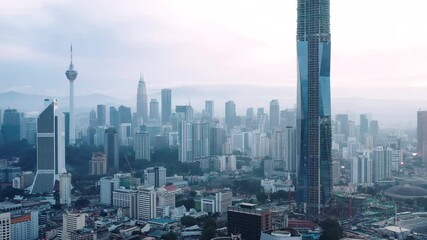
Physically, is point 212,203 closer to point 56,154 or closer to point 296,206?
point 296,206

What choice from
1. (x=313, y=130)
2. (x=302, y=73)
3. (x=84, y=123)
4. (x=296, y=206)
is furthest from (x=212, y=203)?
(x=84, y=123)

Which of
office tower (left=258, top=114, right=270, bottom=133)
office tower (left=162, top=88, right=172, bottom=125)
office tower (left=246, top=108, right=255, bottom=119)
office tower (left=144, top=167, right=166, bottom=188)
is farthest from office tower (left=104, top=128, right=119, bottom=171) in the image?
office tower (left=246, top=108, right=255, bottom=119)

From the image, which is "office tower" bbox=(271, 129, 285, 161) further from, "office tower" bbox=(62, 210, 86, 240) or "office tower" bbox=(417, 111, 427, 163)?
"office tower" bbox=(62, 210, 86, 240)

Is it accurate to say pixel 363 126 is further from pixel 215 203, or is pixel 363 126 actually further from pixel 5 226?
pixel 5 226

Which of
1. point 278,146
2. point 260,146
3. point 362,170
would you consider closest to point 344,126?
point 260,146

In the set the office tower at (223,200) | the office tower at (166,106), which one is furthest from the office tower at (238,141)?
the office tower at (223,200)
